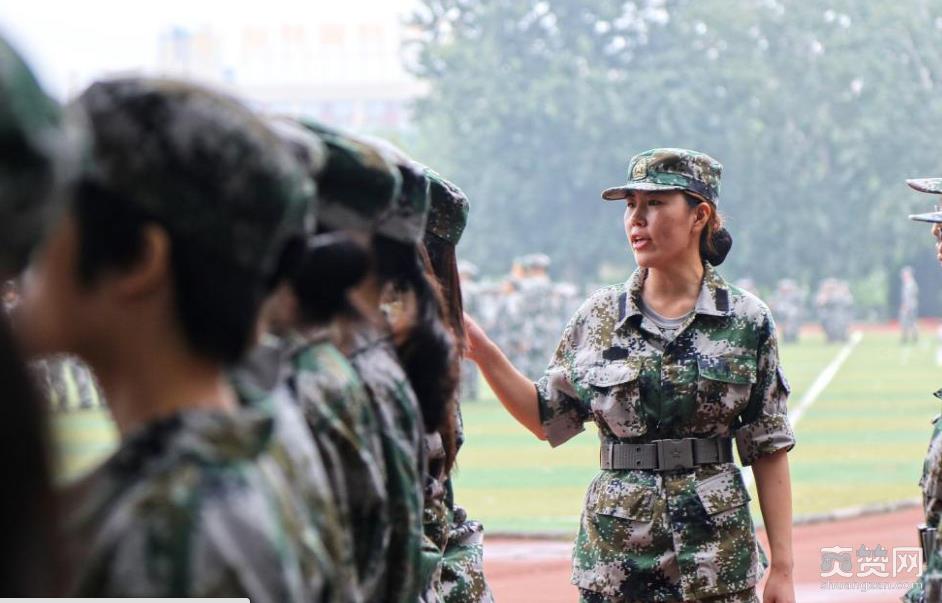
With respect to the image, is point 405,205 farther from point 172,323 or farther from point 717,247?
point 717,247

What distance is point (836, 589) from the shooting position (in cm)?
1019

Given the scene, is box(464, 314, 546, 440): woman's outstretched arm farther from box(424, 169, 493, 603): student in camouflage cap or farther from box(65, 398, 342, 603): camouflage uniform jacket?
box(65, 398, 342, 603): camouflage uniform jacket

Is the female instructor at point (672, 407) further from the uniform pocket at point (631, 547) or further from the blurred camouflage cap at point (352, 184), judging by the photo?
the blurred camouflage cap at point (352, 184)

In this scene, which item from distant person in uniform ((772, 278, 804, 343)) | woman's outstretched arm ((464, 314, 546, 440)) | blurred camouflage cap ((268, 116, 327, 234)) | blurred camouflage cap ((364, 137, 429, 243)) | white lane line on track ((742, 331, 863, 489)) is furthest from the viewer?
distant person in uniform ((772, 278, 804, 343))

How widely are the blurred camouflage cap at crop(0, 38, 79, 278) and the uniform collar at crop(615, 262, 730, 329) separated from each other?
4017 millimetres

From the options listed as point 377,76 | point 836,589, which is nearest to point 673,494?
point 836,589

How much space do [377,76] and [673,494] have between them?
104913mm

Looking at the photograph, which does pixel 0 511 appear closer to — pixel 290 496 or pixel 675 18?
pixel 290 496

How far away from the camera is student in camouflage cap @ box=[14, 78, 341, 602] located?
1794 millimetres

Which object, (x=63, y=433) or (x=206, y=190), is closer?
(x=63, y=433)

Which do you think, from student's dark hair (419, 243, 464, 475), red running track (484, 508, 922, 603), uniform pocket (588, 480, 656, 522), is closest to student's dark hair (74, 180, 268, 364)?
student's dark hair (419, 243, 464, 475)

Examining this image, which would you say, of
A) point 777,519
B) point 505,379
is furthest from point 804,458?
point 505,379

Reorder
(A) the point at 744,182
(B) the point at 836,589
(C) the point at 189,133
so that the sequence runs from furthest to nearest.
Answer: (A) the point at 744,182 → (B) the point at 836,589 → (C) the point at 189,133

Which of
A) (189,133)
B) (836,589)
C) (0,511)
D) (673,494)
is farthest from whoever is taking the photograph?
(836,589)
